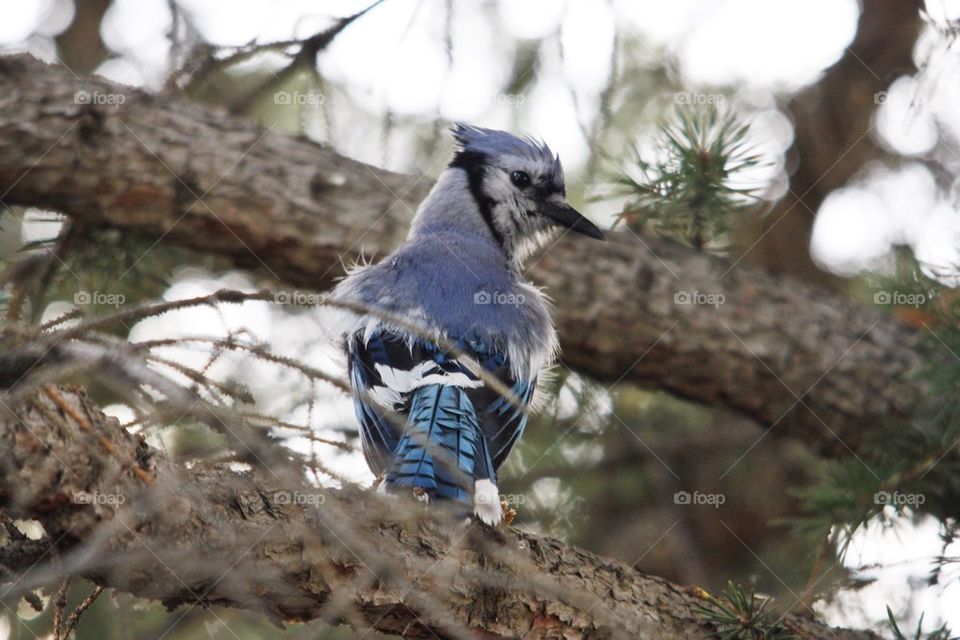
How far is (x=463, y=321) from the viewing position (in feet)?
9.21

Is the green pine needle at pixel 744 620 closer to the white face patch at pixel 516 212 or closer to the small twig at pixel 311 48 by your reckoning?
the white face patch at pixel 516 212

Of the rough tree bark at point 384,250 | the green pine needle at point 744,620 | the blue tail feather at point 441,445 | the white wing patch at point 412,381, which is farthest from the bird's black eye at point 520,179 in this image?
the green pine needle at point 744,620

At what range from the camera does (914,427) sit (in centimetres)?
293

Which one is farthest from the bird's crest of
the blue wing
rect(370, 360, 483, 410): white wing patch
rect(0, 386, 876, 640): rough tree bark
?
rect(0, 386, 876, 640): rough tree bark

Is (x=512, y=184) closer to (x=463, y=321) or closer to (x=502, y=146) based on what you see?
(x=502, y=146)

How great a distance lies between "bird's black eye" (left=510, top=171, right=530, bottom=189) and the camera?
343 centimetres

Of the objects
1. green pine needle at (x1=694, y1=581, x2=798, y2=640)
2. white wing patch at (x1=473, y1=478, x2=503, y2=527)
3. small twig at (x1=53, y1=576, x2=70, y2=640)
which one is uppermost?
green pine needle at (x1=694, y1=581, x2=798, y2=640)

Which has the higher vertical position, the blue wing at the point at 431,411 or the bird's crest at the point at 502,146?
the bird's crest at the point at 502,146

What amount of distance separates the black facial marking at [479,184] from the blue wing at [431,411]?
83cm

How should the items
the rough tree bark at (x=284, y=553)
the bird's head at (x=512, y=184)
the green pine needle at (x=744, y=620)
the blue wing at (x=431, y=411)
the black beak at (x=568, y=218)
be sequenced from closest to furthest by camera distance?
the rough tree bark at (x=284, y=553) < the green pine needle at (x=744, y=620) < the blue wing at (x=431, y=411) < the black beak at (x=568, y=218) < the bird's head at (x=512, y=184)

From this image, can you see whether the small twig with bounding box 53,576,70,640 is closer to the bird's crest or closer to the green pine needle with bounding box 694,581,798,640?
the green pine needle with bounding box 694,581,798,640

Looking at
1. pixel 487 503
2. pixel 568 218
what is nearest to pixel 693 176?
pixel 568 218

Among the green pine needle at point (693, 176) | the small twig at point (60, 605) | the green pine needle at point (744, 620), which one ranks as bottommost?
the small twig at point (60, 605)

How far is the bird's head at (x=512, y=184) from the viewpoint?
3396mm
